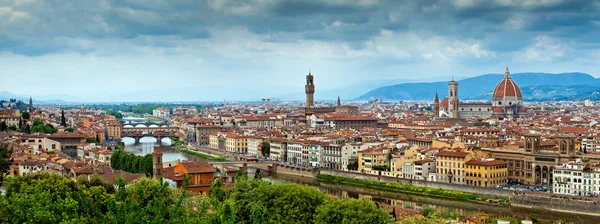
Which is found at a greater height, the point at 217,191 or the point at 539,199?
the point at 217,191

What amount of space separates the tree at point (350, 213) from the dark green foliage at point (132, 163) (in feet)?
64.6

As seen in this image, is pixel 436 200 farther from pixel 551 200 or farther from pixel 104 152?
pixel 104 152


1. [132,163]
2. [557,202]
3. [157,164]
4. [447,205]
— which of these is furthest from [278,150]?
[557,202]

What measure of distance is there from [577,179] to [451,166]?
25.2 feet

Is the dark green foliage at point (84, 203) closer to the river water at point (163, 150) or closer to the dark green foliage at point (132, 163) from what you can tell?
the dark green foliage at point (132, 163)

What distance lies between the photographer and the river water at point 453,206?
35.5 m

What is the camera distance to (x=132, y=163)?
47406mm

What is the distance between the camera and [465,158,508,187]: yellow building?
43.2 m

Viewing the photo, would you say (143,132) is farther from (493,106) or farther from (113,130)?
(493,106)

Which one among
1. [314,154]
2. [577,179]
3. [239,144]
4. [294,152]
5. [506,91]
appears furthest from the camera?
[506,91]

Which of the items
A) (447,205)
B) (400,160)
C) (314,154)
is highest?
(400,160)

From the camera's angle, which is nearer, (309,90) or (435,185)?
(435,185)

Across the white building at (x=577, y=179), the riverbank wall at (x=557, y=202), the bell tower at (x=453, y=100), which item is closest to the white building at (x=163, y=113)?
the bell tower at (x=453, y=100)

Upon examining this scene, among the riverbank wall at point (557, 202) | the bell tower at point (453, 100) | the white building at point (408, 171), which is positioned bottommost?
the riverbank wall at point (557, 202)
